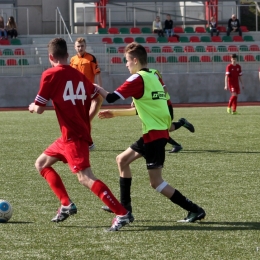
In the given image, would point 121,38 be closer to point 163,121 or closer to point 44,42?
point 44,42

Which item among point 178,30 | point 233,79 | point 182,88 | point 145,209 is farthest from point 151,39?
point 145,209

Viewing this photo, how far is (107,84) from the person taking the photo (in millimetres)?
29000

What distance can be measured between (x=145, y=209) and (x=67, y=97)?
1635mm

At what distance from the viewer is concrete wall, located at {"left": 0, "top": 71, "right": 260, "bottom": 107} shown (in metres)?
28.2

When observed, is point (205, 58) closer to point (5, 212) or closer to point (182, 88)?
point (182, 88)

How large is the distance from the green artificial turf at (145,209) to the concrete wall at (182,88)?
1425 cm

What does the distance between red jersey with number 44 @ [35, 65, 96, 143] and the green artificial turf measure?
0.86 meters

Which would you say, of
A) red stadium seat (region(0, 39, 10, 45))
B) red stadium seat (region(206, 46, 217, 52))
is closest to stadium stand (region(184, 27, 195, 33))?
red stadium seat (region(206, 46, 217, 52))

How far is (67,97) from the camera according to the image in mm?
6219

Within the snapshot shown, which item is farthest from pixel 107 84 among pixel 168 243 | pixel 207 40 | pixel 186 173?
pixel 168 243

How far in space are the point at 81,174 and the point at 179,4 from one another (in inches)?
1280

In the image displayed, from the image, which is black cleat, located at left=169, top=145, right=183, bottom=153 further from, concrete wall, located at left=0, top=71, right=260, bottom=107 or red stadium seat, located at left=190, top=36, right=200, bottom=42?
red stadium seat, located at left=190, top=36, right=200, bottom=42

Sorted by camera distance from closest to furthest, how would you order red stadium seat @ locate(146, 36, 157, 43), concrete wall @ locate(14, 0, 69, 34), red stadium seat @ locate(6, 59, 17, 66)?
red stadium seat @ locate(6, 59, 17, 66)
red stadium seat @ locate(146, 36, 157, 43)
concrete wall @ locate(14, 0, 69, 34)

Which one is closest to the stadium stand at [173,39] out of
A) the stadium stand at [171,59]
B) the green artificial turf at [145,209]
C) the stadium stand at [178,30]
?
the stadium stand at [178,30]
